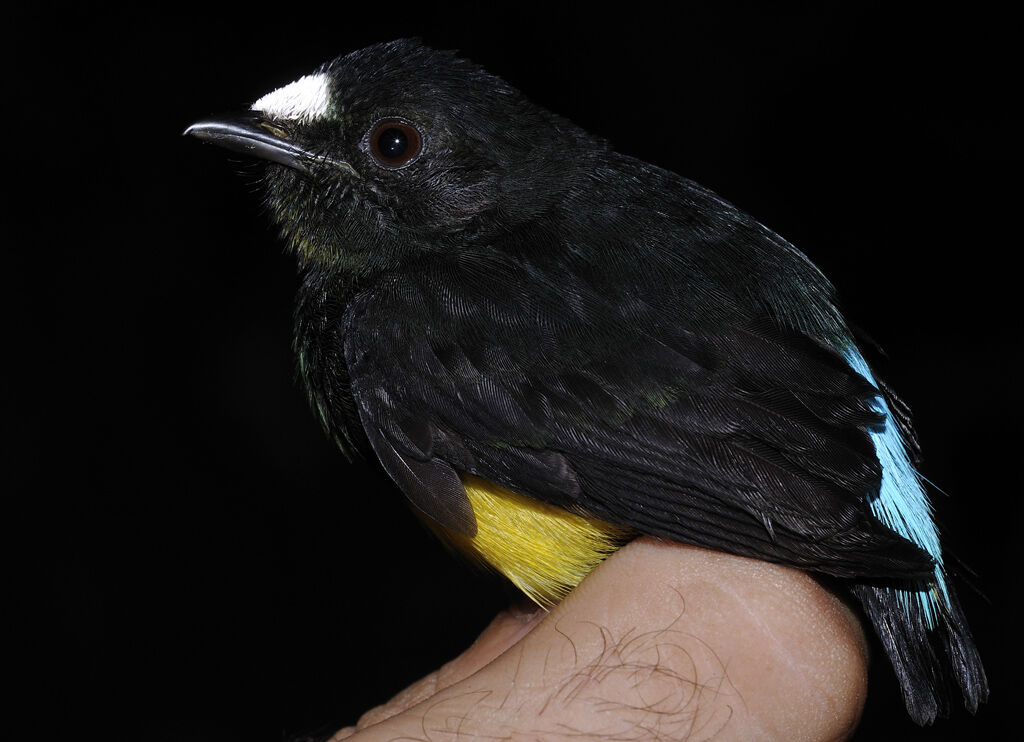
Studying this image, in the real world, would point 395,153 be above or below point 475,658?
above

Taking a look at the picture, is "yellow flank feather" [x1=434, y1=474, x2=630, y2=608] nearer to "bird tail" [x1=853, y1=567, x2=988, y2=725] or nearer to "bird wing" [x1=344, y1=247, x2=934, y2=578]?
"bird wing" [x1=344, y1=247, x2=934, y2=578]

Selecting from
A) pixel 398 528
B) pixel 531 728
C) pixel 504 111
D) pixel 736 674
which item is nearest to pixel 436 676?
pixel 531 728

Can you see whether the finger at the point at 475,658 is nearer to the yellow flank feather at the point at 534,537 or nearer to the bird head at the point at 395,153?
the yellow flank feather at the point at 534,537

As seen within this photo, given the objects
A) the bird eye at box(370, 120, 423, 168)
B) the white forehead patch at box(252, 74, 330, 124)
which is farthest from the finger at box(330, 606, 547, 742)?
the white forehead patch at box(252, 74, 330, 124)

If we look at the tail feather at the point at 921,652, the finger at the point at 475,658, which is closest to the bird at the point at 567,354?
the tail feather at the point at 921,652

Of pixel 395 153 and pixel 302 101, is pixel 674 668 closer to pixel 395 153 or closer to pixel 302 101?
pixel 395 153

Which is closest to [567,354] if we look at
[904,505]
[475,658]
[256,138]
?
[904,505]
